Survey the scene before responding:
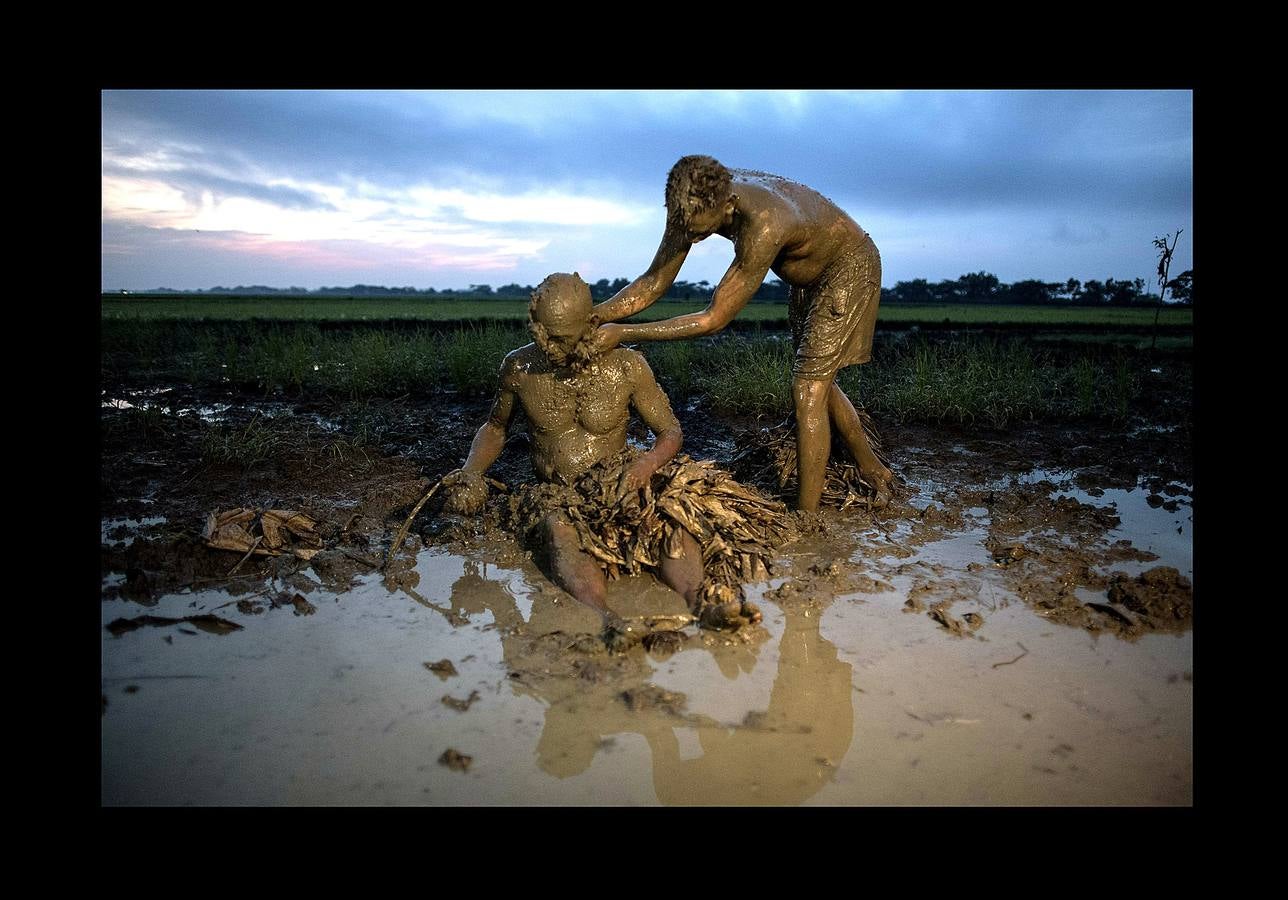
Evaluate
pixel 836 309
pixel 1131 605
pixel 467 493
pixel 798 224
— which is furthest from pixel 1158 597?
pixel 467 493

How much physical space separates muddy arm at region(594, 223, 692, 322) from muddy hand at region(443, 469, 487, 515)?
3.31 ft

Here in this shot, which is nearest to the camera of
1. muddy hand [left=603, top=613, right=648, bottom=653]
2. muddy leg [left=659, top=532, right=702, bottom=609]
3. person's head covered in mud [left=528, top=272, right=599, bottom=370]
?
muddy hand [left=603, top=613, right=648, bottom=653]

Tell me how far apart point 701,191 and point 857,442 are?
186cm

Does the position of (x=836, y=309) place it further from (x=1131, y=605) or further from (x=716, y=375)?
(x=716, y=375)

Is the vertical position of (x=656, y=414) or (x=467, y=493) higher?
(x=656, y=414)

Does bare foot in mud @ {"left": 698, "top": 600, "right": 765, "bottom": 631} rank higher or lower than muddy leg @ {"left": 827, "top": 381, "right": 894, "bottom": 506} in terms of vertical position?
lower

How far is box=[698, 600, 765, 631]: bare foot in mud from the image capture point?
9.46 ft

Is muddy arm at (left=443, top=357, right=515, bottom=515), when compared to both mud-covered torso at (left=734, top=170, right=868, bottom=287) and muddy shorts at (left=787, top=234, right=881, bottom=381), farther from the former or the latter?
muddy shorts at (left=787, top=234, right=881, bottom=381)

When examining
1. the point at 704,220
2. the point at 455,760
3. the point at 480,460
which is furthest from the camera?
the point at 480,460

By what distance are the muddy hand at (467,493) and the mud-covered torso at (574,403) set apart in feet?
1.20

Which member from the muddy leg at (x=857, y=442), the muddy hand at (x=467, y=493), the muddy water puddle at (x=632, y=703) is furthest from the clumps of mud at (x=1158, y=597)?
the muddy hand at (x=467, y=493)

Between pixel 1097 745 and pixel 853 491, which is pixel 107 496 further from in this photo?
pixel 1097 745

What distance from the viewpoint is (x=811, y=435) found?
4348 millimetres

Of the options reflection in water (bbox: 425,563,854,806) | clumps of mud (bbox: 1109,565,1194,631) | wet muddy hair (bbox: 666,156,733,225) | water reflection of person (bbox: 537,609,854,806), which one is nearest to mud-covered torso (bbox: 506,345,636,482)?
wet muddy hair (bbox: 666,156,733,225)
